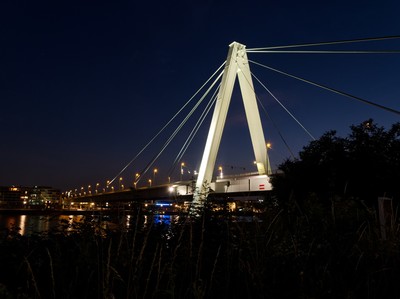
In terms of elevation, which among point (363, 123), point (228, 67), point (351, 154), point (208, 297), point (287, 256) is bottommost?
point (208, 297)

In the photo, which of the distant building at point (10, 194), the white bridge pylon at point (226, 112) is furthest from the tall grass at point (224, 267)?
the distant building at point (10, 194)

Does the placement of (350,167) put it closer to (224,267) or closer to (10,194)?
(224,267)

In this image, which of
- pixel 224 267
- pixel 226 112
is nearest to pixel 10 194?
pixel 226 112

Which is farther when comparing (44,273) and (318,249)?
(44,273)

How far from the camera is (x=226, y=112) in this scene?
80.6 ft

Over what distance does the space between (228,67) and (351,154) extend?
11.4 meters

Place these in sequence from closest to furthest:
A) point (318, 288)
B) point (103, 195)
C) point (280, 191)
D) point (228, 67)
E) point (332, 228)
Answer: point (318, 288), point (332, 228), point (280, 191), point (228, 67), point (103, 195)

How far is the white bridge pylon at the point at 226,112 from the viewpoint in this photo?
79.0ft

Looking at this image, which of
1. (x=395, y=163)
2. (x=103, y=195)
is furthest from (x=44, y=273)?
(x=103, y=195)

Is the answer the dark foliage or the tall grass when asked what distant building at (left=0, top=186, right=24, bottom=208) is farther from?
the tall grass

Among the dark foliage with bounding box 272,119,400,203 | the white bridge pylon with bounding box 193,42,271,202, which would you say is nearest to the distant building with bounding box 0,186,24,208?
the white bridge pylon with bounding box 193,42,271,202

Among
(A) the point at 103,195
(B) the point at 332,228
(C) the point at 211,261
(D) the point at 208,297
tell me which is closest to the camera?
(D) the point at 208,297

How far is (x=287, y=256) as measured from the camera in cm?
394

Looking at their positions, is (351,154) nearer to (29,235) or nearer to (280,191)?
(280,191)
